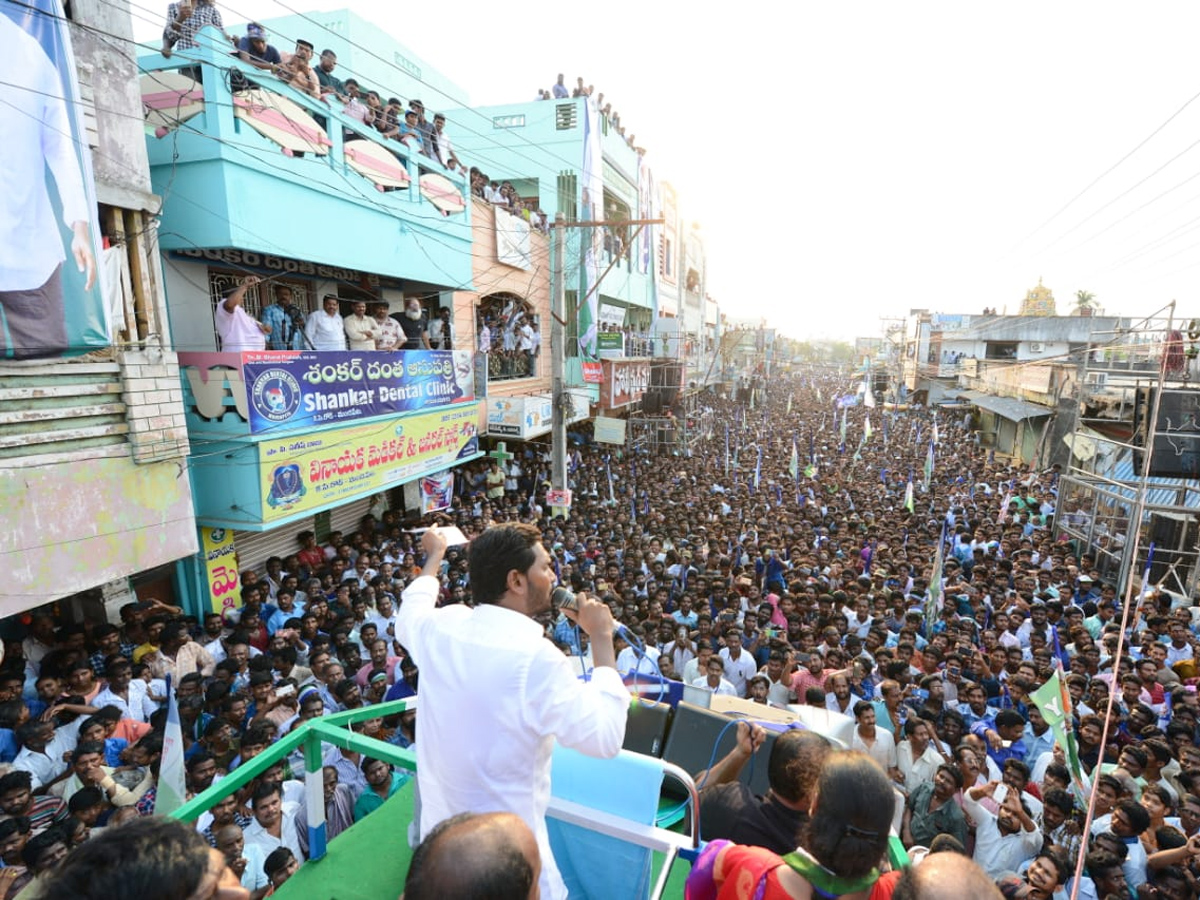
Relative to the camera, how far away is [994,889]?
1.30 meters

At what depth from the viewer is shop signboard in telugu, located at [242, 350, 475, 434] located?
299 inches

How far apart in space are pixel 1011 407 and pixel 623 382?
14.5 metres

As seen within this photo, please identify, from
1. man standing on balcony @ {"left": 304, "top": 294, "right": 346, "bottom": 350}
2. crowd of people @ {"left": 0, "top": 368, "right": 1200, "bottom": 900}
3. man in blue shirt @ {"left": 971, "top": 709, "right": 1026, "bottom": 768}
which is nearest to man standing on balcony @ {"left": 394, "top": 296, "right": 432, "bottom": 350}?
man standing on balcony @ {"left": 304, "top": 294, "right": 346, "bottom": 350}

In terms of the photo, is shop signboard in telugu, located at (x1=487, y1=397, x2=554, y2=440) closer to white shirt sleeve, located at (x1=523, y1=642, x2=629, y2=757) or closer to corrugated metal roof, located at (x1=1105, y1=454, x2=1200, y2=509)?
corrugated metal roof, located at (x1=1105, y1=454, x2=1200, y2=509)

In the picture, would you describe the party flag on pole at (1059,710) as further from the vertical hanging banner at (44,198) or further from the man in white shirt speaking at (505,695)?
the vertical hanging banner at (44,198)

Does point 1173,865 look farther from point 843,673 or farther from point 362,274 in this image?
point 362,274

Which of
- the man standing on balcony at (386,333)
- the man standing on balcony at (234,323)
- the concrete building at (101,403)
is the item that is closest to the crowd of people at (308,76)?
the concrete building at (101,403)

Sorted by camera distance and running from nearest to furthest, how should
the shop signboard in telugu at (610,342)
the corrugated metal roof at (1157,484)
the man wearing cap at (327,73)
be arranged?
the man wearing cap at (327,73) → the corrugated metal roof at (1157,484) → the shop signboard in telugu at (610,342)

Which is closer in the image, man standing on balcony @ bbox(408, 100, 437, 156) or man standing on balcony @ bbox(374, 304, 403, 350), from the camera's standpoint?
man standing on balcony @ bbox(374, 304, 403, 350)

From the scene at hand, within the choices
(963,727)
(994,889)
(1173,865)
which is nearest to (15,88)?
(994,889)

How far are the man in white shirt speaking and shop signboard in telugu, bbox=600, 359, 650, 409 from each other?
16243 mm

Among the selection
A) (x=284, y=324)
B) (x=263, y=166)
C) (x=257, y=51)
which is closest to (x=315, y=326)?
(x=284, y=324)

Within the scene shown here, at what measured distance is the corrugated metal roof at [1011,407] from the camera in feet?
67.1

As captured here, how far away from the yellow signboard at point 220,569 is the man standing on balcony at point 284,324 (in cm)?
256
